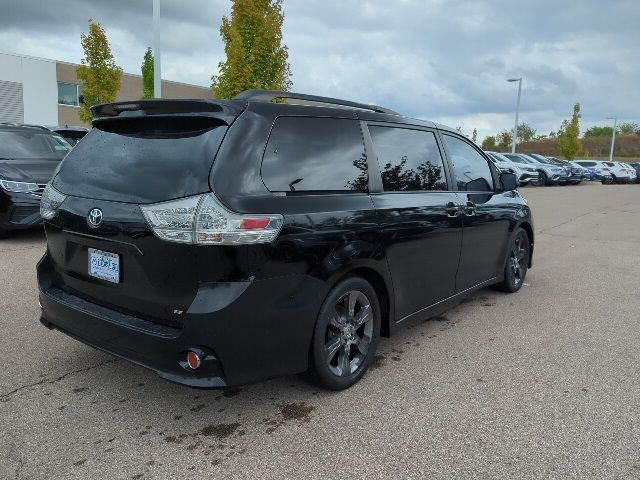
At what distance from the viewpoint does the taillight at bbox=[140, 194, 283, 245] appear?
251 centimetres

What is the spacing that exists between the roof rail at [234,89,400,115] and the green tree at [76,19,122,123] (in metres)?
21.2

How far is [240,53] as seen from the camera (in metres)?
12.6

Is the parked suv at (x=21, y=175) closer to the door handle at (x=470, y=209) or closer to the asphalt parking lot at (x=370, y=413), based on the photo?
the asphalt parking lot at (x=370, y=413)

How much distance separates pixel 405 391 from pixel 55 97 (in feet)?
124

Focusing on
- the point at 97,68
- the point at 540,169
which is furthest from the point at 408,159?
the point at 540,169

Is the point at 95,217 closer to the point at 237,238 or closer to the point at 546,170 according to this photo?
the point at 237,238

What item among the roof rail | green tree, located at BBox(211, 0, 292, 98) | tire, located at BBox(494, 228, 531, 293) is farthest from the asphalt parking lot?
green tree, located at BBox(211, 0, 292, 98)

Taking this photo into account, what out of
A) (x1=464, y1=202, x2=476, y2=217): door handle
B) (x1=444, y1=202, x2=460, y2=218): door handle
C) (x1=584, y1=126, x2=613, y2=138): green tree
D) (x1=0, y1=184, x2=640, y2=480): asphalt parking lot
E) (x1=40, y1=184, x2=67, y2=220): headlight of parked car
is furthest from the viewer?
(x1=584, y1=126, x2=613, y2=138): green tree

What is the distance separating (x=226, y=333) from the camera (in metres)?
2.54

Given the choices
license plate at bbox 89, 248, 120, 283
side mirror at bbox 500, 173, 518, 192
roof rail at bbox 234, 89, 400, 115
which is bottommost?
license plate at bbox 89, 248, 120, 283

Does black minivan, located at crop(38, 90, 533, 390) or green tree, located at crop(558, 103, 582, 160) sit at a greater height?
green tree, located at crop(558, 103, 582, 160)

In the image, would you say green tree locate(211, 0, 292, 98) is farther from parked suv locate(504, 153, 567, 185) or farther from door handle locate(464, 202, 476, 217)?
parked suv locate(504, 153, 567, 185)

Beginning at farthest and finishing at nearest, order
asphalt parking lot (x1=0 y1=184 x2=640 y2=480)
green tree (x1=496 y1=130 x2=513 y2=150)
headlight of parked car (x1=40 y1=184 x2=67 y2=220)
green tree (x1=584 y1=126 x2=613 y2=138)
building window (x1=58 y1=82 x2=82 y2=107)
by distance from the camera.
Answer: green tree (x1=584 y1=126 x2=613 y2=138) < green tree (x1=496 y1=130 x2=513 y2=150) < building window (x1=58 y1=82 x2=82 y2=107) < headlight of parked car (x1=40 y1=184 x2=67 y2=220) < asphalt parking lot (x1=0 y1=184 x2=640 y2=480)

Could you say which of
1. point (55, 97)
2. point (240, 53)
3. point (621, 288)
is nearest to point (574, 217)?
point (621, 288)
